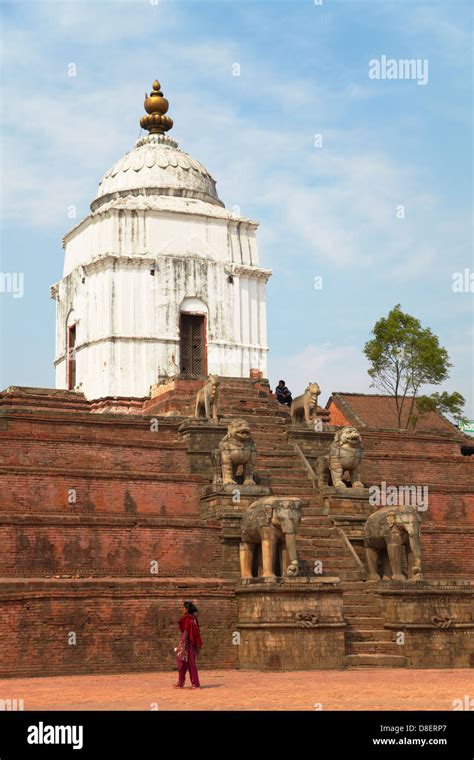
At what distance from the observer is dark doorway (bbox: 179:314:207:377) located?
120ft

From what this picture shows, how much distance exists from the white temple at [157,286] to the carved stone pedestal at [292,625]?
1427 cm

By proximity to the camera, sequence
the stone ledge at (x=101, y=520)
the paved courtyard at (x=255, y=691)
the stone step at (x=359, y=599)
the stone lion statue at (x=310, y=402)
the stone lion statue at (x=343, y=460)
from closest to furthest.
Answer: the paved courtyard at (x=255, y=691), the stone ledge at (x=101, y=520), the stone step at (x=359, y=599), the stone lion statue at (x=343, y=460), the stone lion statue at (x=310, y=402)

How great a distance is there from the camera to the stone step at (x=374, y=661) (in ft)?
72.1

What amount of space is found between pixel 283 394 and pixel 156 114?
10.7 m

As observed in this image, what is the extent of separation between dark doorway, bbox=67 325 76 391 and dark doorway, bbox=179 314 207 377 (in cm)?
357

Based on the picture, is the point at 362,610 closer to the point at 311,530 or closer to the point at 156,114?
the point at 311,530

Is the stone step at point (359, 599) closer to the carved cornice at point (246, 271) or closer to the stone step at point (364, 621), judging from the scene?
the stone step at point (364, 621)

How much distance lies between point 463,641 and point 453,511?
290 inches

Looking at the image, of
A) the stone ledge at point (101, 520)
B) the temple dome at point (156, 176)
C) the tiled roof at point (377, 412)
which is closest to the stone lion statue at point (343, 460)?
the stone ledge at point (101, 520)

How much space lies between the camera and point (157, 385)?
35.3 m

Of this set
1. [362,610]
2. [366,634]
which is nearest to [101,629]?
[366,634]

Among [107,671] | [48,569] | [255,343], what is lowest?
[107,671]
